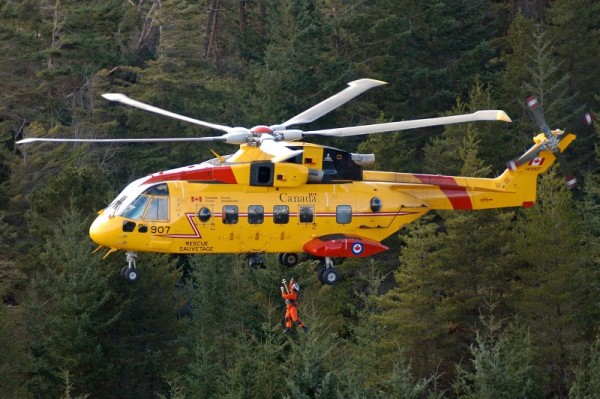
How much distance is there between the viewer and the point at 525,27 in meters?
62.1

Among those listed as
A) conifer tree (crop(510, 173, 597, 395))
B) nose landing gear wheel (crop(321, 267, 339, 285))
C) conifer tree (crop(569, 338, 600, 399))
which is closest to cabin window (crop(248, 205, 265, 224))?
nose landing gear wheel (crop(321, 267, 339, 285))

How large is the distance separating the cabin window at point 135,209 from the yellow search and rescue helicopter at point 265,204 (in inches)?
0.9

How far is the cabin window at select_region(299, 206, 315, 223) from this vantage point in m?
34.0

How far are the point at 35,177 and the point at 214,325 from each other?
910 centimetres

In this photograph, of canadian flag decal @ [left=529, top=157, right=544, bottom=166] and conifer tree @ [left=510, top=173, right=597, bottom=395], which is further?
conifer tree @ [left=510, top=173, right=597, bottom=395]

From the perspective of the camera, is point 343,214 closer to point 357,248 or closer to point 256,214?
point 357,248

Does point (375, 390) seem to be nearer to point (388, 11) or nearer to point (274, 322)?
point (274, 322)

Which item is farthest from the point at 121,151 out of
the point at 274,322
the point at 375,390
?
the point at 375,390

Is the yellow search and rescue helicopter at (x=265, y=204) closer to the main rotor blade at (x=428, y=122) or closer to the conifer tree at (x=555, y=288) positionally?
the main rotor blade at (x=428, y=122)

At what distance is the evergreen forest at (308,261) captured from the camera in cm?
4506

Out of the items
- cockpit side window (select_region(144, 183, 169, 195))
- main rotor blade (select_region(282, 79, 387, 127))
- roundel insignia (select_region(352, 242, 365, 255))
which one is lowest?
roundel insignia (select_region(352, 242, 365, 255))

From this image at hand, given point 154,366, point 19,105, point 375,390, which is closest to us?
point 375,390

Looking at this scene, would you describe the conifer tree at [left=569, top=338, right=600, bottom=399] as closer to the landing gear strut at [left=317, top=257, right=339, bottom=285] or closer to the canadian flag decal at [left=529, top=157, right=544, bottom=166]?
the canadian flag decal at [left=529, top=157, right=544, bottom=166]

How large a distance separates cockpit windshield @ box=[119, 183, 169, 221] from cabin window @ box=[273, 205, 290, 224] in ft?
8.02
